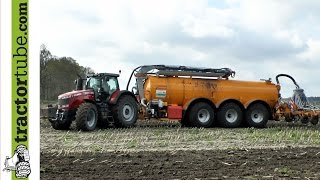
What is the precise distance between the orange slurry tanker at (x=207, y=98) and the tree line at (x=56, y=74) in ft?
80.4

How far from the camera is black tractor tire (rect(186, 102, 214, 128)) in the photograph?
19.5 meters

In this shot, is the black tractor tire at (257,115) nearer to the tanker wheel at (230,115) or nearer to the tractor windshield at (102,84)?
the tanker wheel at (230,115)

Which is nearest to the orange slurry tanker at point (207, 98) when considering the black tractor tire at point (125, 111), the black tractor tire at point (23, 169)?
the black tractor tire at point (125, 111)

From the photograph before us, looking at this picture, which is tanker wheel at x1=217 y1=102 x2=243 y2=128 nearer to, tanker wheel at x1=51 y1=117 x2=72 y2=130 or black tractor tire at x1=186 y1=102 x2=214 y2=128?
black tractor tire at x1=186 y1=102 x2=214 y2=128

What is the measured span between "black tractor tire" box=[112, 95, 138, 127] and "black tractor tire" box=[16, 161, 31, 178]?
46.3 feet

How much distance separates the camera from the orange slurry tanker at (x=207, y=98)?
63.3 ft

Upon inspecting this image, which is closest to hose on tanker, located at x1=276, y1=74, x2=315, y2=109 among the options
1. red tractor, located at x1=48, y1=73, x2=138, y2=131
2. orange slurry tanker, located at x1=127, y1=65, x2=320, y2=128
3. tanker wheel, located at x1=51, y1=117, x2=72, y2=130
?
orange slurry tanker, located at x1=127, y1=65, x2=320, y2=128

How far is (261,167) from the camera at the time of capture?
8695 millimetres

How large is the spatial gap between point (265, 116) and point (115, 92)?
6.59m

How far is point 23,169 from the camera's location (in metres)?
3.42

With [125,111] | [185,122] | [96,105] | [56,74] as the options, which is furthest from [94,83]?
[56,74]

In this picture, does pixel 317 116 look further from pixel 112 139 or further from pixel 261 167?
pixel 261 167

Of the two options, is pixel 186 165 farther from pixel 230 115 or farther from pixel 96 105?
pixel 230 115

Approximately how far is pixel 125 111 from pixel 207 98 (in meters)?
3.68
